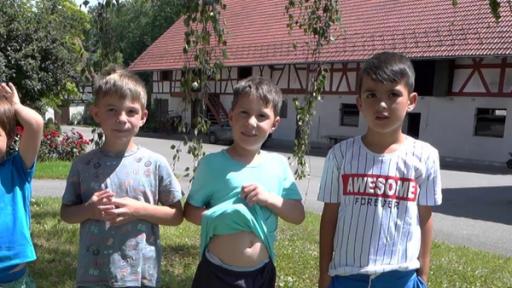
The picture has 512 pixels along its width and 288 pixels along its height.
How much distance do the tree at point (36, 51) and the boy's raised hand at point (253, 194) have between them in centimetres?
1144

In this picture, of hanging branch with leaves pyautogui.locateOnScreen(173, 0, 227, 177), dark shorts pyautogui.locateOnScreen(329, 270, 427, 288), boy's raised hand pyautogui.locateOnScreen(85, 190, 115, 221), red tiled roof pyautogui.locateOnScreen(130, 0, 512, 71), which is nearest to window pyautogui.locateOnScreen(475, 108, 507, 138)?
red tiled roof pyautogui.locateOnScreen(130, 0, 512, 71)

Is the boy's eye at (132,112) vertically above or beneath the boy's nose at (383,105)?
beneath

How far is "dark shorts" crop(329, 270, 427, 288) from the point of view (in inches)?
84.7

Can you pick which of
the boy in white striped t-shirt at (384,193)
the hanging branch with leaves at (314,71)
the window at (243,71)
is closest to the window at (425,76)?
the window at (243,71)

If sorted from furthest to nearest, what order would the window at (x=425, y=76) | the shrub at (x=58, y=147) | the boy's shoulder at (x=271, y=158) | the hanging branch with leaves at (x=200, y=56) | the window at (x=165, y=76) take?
the window at (x=165, y=76) < the window at (x=425, y=76) < the shrub at (x=58, y=147) < the hanging branch with leaves at (x=200, y=56) < the boy's shoulder at (x=271, y=158)

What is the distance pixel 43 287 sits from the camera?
152 inches

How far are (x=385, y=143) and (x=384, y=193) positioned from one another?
0.23 m

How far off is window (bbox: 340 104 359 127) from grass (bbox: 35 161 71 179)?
12092mm

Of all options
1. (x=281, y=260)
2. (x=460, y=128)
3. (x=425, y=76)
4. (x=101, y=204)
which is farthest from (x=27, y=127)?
(x=425, y=76)

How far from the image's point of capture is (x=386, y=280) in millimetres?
2148

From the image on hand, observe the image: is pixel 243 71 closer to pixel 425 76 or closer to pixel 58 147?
pixel 425 76

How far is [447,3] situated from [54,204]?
54.8 ft

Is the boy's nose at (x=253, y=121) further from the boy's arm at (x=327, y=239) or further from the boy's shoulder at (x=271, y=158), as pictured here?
the boy's arm at (x=327, y=239)

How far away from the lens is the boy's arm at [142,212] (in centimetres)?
209
